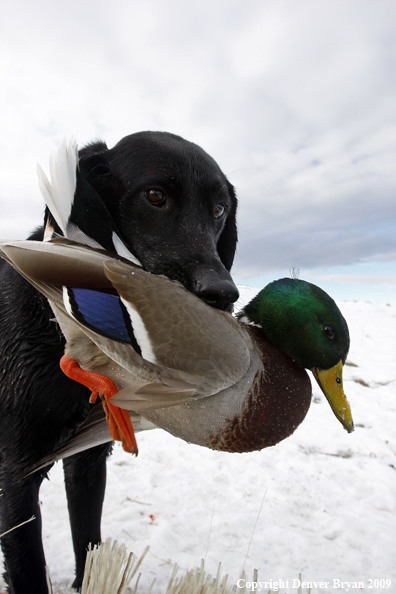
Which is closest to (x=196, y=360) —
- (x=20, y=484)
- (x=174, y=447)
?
(x=20, y=484)

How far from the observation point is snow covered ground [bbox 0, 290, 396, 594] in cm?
239

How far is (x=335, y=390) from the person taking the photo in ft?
4.70

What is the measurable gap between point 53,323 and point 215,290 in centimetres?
77

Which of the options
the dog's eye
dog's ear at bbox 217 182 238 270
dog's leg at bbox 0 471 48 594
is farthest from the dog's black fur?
dog's ear at bbox 217 182 238 270

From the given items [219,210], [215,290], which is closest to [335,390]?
[215,290]

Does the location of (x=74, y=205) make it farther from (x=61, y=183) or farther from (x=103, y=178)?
(x=103, y=178)

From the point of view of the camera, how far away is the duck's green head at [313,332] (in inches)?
54.2

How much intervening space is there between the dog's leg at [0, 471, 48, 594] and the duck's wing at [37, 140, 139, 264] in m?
1.06

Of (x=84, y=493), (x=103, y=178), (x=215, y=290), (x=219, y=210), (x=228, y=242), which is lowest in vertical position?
(x=84, y=493)

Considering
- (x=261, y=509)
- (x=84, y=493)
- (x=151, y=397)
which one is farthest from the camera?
(x=261, y=509)

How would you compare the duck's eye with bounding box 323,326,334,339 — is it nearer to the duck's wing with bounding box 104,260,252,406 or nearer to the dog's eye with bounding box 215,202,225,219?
the duck's wing with bounding box 104,260,252,406

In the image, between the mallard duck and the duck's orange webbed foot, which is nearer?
the mallard duck

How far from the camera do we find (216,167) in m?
1.96

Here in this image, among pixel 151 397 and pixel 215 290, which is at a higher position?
pixel 215 290
